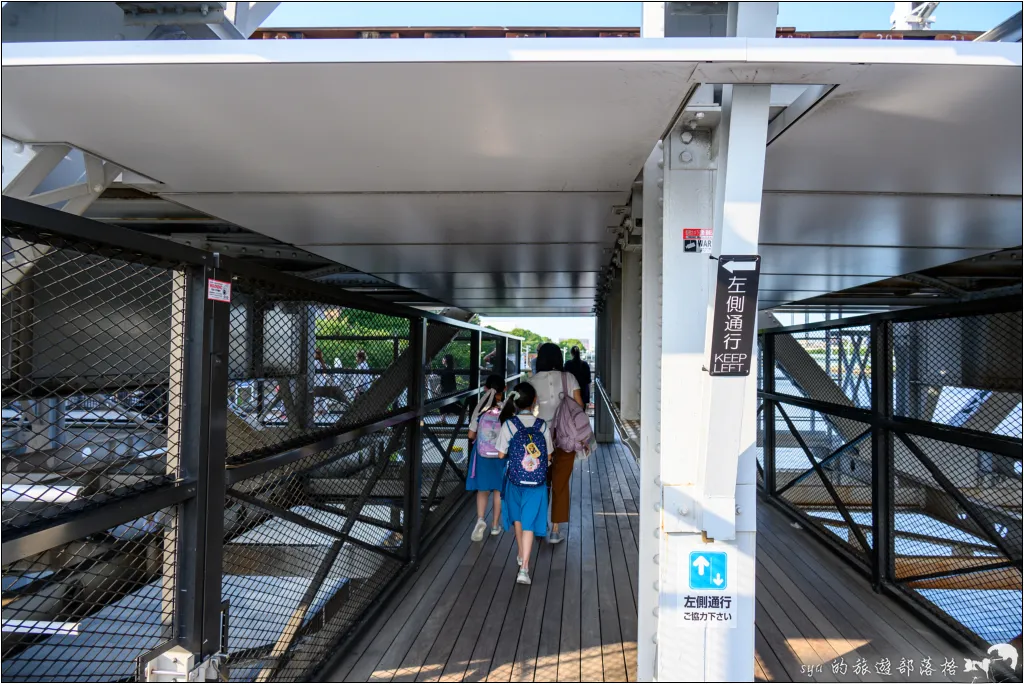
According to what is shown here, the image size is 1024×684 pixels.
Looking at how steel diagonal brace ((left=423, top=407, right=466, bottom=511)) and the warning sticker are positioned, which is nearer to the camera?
the warning sticker

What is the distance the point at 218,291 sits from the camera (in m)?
2.09

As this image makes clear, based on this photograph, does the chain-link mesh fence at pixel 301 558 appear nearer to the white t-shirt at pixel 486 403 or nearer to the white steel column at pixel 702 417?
the white t-shirt at pixel 486 403

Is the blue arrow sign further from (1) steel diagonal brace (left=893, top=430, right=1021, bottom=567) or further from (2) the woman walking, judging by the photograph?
(2) the woman walking

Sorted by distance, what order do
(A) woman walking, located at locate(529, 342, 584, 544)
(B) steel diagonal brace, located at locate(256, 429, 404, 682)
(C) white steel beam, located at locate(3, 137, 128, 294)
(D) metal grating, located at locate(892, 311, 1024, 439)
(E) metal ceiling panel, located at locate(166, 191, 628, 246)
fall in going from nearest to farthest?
(C) white steel beam, located at locate(3, 137, 128, 294), (B) steel diagonal brace, located at locate(256, 429, 404, 682), (E) metal ceiling panel, located at locate(166, 191, 628, 246), (D) metal grating, located at locate(892, 311, 1024, 439), (A) woman walking, located at locate(529, 342, 584, 544)

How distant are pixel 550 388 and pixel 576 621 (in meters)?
1.85

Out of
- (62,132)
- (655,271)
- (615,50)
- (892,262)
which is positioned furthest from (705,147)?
(892,262)

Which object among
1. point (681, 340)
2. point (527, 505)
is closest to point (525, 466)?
point (527, 505)

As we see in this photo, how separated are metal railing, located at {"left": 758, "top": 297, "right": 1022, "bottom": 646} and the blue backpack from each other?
7.50 feet

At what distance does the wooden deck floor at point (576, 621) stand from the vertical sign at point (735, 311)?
1.98 metres

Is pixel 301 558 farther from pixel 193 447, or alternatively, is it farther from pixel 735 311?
pixel 735 311

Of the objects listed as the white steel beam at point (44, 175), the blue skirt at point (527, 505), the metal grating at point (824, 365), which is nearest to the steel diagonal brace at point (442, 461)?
the blue skirt at point (527, 505)

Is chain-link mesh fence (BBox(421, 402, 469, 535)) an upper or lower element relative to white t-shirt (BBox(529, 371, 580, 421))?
lower

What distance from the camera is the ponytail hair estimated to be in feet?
14.5

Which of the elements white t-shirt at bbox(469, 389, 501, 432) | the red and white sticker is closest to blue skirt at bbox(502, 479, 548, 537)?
white t-shirt at bbox(469, 389, 501, 432)
